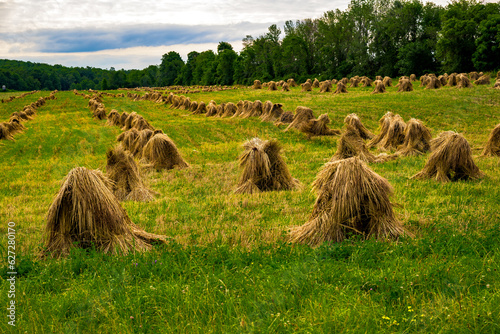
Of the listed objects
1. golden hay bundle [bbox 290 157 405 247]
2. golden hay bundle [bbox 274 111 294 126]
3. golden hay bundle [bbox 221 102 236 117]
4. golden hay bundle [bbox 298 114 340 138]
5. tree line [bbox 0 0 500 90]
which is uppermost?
tree line [bbox 0 0 500 90]

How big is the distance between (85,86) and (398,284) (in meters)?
173

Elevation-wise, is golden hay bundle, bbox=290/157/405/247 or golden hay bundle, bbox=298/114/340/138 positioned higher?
golden hay bundle, bbox=298/114/340/138

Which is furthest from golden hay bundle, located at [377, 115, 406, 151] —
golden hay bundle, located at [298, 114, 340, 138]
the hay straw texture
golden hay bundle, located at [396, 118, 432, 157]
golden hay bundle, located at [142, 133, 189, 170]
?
golden hay bundle, located at [142, 133, 189, 170]

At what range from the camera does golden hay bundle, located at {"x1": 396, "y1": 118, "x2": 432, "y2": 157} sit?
13570 millimetres

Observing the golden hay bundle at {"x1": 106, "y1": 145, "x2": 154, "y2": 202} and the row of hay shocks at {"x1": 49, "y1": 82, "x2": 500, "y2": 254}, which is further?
the golden hay bundle at {"x1": 106, "y1": 145, "x2": 154, "y2": 202}

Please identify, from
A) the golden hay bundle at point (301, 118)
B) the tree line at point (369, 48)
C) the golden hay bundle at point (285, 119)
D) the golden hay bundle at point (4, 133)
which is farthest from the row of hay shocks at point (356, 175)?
the tree line at point (369, 48)

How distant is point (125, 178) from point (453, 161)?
8.89m

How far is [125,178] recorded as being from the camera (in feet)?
32.5

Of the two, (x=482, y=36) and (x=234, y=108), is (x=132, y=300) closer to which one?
(x=234, y=108)

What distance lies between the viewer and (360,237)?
18.2 feet

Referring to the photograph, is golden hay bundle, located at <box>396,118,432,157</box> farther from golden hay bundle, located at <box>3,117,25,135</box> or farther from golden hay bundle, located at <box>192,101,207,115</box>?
golden hay bundle, located at <box>3,117,25,135</box>

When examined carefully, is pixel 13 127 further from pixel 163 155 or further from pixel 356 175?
pixel 356 175

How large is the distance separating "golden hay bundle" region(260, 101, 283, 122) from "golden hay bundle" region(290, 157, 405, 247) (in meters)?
18.0

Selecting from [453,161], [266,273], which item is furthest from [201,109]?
[266,273]
